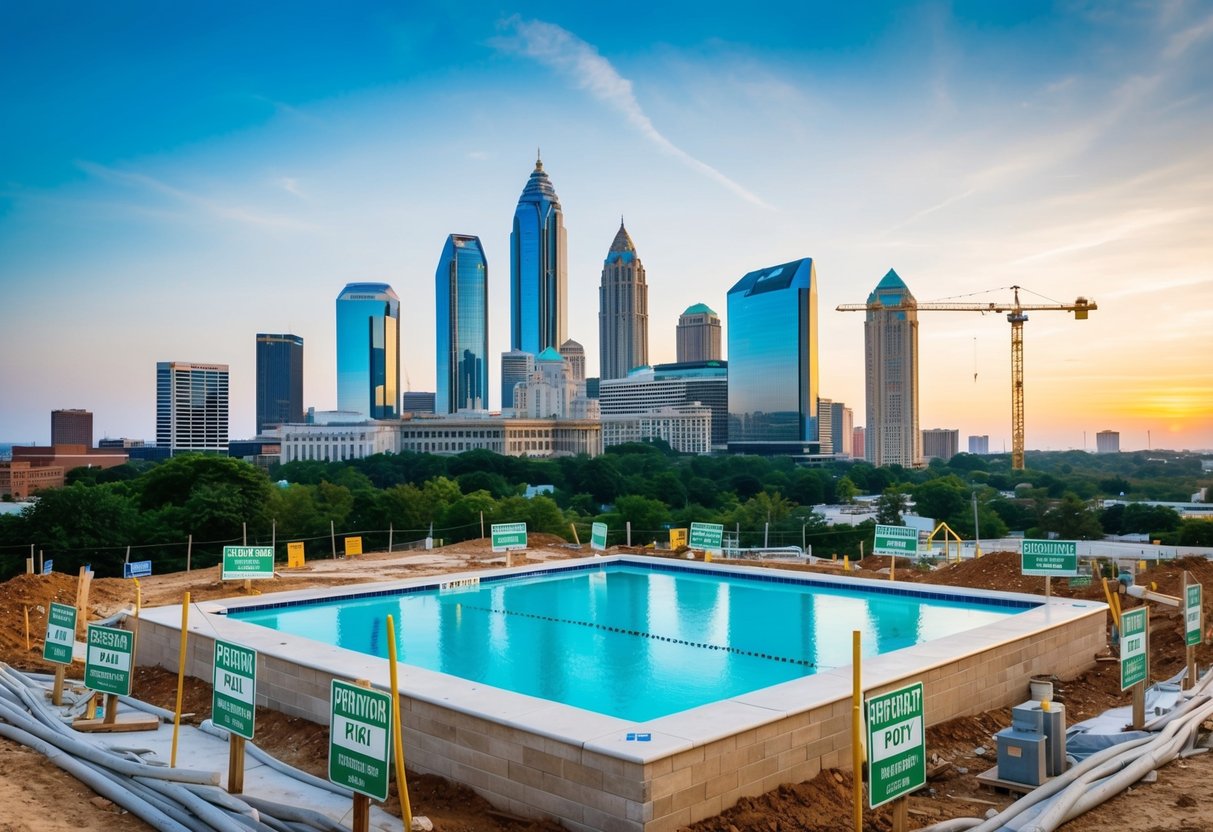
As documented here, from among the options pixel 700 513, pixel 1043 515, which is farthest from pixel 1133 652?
pixel 1043 515

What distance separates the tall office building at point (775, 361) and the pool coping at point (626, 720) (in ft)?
524

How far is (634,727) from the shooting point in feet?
22.0

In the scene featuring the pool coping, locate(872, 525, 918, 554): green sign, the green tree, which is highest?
locate(872, 525, 918, 554): green sign

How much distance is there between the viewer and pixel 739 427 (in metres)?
183

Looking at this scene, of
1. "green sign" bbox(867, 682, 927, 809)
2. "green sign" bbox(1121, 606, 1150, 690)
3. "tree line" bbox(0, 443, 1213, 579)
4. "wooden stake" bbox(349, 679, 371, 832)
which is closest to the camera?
"green sign" bbox(867, 682, 927, 809)

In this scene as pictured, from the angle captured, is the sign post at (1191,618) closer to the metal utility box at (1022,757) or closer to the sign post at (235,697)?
the metal utility box at (1022,757)

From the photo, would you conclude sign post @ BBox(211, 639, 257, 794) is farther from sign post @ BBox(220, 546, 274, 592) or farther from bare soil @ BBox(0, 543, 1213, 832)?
sign post @ BBox(220, 546, 274, 592)

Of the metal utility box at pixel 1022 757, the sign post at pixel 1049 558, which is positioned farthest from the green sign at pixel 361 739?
the sign post at pixel 1049 558

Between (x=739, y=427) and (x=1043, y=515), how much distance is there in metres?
121

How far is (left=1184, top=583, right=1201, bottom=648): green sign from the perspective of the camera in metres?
9.54

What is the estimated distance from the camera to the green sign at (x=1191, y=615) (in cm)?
954

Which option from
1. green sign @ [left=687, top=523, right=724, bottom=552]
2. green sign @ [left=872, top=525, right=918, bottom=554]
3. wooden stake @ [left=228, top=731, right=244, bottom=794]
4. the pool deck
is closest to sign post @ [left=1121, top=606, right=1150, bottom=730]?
the pool deck

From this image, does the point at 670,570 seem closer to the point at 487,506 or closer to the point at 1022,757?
the point at 1022,757

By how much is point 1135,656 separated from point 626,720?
4633mm
